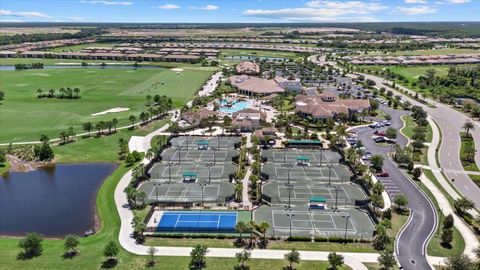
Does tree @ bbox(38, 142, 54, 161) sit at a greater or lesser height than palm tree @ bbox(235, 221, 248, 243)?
greater

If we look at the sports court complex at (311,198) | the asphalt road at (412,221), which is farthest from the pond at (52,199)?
the asphalt road at (412,221)

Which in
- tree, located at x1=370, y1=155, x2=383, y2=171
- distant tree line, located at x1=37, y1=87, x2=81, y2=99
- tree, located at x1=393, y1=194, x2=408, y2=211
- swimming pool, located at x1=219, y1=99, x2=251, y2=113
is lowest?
tree, located at x1=393, y1=194, x2=408, y2=211

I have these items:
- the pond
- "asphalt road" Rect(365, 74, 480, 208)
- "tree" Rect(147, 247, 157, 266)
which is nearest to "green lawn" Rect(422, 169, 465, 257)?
"asphalt road" Rect(365, 74, 480, 208)

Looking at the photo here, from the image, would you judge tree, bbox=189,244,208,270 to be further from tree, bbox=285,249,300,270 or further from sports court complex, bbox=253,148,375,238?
sports court complex, bbox=253,148,375,238

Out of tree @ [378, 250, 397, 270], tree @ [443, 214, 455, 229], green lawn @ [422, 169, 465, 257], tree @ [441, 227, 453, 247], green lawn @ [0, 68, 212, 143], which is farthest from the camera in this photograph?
green lawn @ [0, 68, 212, 143]

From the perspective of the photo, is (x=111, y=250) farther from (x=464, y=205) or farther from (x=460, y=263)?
(x=464, y=205)

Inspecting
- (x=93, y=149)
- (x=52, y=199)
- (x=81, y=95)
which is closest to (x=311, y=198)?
(x=52, y=199)
